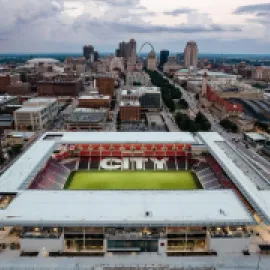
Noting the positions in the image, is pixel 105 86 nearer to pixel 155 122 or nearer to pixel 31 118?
pixel 155 122

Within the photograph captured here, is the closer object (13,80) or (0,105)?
(0,105)

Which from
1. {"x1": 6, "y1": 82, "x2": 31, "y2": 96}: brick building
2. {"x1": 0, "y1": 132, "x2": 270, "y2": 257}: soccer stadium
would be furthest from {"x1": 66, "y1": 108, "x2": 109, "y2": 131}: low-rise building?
{"x1": 6, "y1": 82, "x2": 31, "y2": 96}: brick building

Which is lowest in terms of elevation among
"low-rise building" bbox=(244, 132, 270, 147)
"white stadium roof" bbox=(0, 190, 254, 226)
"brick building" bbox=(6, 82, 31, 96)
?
"low-rise building" bbox=(244, 132, 270, 147)

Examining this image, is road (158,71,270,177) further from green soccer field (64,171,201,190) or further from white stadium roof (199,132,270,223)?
green soccer field (64,171,201,190)

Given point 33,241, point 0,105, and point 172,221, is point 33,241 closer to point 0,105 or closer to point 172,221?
point 172,221

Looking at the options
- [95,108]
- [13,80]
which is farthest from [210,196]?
[13,80]

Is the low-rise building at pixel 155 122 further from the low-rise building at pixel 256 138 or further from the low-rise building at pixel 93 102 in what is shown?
the low-rise building at pixel 256 138

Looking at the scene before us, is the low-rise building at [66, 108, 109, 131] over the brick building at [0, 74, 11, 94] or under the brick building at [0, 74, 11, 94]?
under
